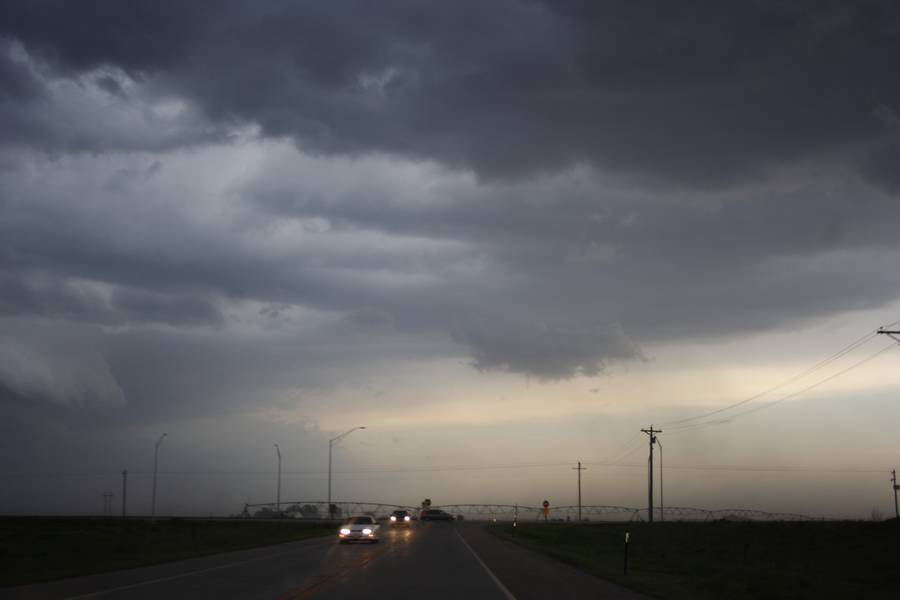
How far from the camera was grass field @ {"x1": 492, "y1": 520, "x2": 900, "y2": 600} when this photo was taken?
987 inches

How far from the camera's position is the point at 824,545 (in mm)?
62938

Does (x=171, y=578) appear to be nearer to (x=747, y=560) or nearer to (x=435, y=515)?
(x=747, y=560)

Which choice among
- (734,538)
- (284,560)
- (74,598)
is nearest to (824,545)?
(734,538)

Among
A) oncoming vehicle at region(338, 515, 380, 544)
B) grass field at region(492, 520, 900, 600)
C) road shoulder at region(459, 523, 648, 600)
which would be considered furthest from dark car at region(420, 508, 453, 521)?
road shoulder at region(459, 523, 648, 600)

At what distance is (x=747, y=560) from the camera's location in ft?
161

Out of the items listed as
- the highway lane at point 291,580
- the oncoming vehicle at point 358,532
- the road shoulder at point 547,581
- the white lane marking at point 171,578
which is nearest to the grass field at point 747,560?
the road shoulder at point 547,581

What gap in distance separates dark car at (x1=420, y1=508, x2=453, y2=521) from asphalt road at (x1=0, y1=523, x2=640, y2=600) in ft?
256

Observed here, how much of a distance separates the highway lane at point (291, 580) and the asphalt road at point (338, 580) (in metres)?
0.02

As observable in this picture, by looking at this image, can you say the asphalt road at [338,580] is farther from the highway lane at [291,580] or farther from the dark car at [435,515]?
the dark car at [435,515]

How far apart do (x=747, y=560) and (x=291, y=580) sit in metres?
33.3

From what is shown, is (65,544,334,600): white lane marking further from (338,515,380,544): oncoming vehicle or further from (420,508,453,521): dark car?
(420,508,453,521): dark car

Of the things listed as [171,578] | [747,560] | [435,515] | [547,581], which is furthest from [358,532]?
[435,515]

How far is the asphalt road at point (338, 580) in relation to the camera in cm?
2066

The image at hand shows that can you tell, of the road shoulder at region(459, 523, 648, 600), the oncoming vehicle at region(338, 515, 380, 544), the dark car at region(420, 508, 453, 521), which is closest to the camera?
the road shoulder at region(459, 523, 648, 600)
